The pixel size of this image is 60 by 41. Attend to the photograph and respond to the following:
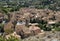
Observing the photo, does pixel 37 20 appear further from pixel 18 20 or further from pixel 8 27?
pixel 8 27

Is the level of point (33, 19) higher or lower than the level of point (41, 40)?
lower

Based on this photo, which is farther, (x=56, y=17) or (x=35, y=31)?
(x=56, y=17)

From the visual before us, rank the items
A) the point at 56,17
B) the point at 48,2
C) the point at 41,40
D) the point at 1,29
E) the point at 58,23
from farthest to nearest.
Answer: the point at 48,2 → the point at 56,17 → the point at 58,23 → the point at 1,29 → the point at 41,40

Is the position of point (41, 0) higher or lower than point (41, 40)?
lower

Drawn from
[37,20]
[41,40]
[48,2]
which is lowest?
[48,2]


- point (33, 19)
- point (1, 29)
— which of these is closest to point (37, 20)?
point (33, 19)

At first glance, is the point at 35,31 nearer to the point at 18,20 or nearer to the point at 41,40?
the point at 41,40

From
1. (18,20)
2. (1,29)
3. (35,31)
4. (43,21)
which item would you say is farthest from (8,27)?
(43,21)

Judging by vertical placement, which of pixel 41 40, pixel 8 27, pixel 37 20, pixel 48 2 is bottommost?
pixel 48 2

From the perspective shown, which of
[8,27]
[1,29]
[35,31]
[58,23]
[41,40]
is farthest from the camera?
[58,23]
